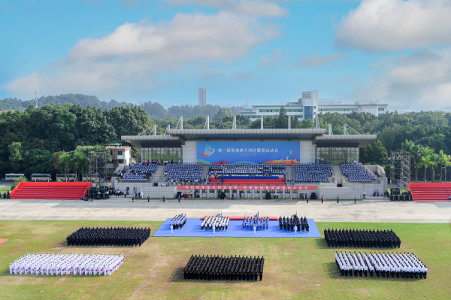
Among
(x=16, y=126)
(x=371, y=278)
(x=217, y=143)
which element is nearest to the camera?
(x=371, y=278)

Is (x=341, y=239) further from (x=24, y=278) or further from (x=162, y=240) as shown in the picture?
(x=24, y=278)

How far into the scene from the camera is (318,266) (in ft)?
79.4

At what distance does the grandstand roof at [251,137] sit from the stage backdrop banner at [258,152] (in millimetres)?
1021

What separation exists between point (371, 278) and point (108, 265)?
55.4 ft

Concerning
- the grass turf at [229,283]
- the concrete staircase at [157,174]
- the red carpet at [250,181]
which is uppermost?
the concrete staircase at [157,174]

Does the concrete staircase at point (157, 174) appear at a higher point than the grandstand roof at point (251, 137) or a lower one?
lower

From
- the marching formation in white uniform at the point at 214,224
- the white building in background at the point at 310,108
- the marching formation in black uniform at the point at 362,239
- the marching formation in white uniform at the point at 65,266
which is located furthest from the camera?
the white building in background at the point at 310,108

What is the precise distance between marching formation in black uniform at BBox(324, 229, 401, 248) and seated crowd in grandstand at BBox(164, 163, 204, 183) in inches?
1143

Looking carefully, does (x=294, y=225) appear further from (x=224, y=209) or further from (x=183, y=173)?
(x=183, y=173)

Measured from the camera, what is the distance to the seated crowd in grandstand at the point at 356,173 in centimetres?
5341

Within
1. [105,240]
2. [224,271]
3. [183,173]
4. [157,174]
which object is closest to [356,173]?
[183,173]

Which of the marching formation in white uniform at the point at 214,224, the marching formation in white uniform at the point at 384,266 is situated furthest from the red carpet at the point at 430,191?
the marching formation in white uniform at the point at 214,224

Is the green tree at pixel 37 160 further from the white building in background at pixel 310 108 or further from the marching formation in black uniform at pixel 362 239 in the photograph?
the white building in background at pixel 310 108

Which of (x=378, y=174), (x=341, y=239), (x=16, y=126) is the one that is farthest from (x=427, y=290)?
(x=16, y=126)
